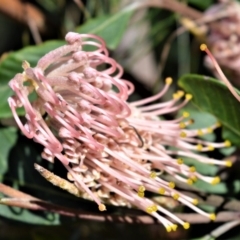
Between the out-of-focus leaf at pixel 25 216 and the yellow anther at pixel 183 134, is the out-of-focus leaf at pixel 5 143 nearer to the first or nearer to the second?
the out-of-focus leaf at pixel 25 216

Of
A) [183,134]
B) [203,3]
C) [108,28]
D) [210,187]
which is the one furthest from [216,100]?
[203,3]

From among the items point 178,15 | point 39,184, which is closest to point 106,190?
point 39,184

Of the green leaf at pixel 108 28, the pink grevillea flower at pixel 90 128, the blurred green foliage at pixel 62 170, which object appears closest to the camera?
the pink grevillea flower at pixel 90 128

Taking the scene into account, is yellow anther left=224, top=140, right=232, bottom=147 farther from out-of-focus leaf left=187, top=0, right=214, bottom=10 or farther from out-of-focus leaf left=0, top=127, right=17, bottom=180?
out-of-focus leaf left=187, top=0, right=214, bottom=10

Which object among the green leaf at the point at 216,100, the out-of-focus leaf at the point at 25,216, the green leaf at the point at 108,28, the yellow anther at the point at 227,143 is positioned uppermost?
the green leaf at the point at 108,28

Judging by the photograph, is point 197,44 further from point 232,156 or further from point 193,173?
point 193,173

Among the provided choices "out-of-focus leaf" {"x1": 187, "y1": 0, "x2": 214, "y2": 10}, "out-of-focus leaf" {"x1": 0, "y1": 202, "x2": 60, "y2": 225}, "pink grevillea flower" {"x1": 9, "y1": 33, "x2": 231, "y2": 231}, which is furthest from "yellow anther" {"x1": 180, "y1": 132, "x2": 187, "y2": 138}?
"out-of-focus leaf" {"x1": 187, "y1": 0, "x2": 214, "y2": 10}

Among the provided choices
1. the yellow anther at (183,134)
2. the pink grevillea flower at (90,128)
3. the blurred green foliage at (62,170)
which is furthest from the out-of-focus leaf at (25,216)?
the yellow anther at (183,134)
